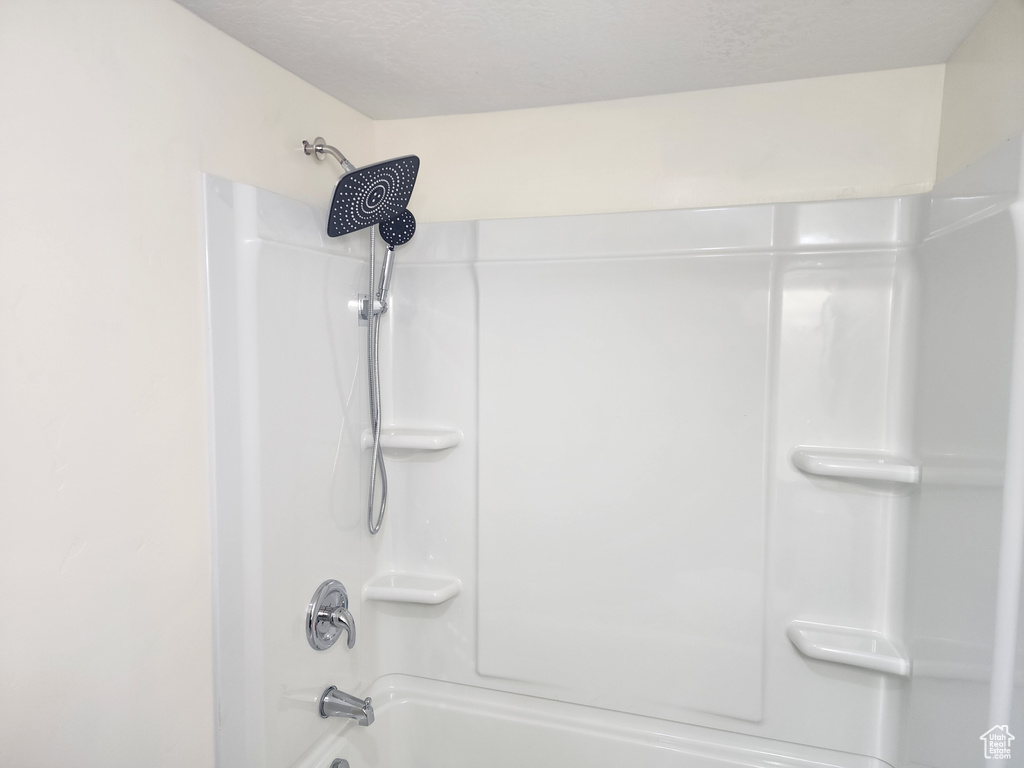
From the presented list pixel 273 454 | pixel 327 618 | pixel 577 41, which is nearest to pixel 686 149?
pixel 577 41

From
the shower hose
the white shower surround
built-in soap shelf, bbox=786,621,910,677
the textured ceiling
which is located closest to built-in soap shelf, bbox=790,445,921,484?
the white shower surround

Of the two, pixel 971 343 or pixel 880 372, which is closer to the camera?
pixel 971 343

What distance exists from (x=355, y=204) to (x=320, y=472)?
593 millimetres

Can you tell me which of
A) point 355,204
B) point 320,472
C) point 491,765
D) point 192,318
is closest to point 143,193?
point 192,318

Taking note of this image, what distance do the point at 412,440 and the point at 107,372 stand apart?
72 centimetres

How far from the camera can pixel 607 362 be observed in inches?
58.0

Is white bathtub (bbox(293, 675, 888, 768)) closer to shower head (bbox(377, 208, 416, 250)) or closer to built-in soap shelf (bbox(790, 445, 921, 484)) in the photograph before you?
built-in soap shelf (bbox(790, 445, 921, 484))

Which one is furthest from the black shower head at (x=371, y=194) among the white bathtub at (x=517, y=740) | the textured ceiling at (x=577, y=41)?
the white bathtub at (x=517, y=740)

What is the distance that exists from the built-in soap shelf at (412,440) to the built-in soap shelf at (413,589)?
12.8 inches

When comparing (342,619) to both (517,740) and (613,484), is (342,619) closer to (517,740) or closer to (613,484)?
(517,740)

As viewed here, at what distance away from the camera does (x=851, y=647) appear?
130 centimetres

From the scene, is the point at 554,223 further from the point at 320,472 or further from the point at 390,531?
the point at 390,531

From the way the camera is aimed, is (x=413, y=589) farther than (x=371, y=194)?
Yes

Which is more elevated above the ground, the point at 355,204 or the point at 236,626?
the point at 355,204
